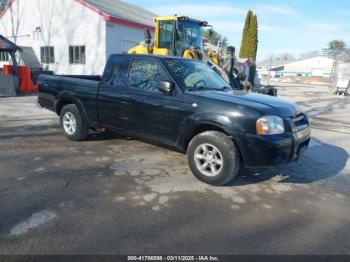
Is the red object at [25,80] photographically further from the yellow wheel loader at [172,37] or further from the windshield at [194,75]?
the windshield at [194,75]

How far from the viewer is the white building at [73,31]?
18.9m

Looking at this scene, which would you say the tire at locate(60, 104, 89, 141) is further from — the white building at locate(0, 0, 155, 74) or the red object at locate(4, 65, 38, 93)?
the white building at locate(0, 0, 155, 74)

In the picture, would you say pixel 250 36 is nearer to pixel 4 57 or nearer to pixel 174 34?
pixel 174 34

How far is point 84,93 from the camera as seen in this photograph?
5863mm

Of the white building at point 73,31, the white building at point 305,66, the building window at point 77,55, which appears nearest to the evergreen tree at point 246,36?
the white building at point 73,31

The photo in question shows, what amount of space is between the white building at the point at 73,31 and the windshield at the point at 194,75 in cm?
1455

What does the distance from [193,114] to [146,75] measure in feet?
4.07

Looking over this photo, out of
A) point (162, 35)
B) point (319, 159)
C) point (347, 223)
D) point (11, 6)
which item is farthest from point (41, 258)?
point (11, 6)

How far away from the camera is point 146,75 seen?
5.10m

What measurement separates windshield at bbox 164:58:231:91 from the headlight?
4.22 feet

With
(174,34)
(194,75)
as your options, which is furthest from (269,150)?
(174,34)

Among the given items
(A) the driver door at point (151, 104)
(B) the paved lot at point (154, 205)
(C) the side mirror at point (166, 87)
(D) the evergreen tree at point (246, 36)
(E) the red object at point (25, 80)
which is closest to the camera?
(B) the paved lot at point (154, 205)

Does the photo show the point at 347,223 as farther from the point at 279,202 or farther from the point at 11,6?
the point at 11,6

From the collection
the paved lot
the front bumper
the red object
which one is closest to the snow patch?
the paved lot
